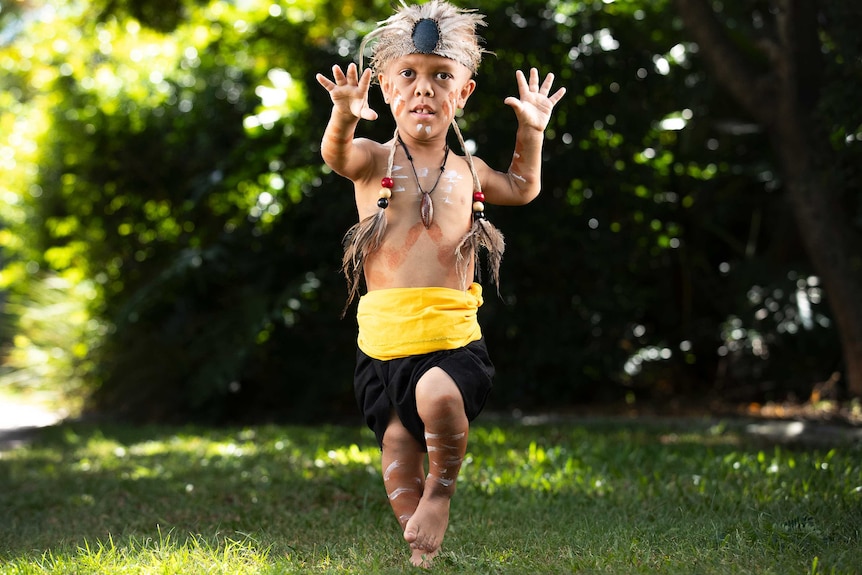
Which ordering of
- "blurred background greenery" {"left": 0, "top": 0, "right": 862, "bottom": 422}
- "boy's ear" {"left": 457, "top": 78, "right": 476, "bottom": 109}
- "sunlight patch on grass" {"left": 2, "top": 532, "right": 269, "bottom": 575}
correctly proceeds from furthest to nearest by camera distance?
"blurred background greenery" {"left": 0, "top": 0, "right": 862, "bottom": 422} < "boy's ear" {"left": 457, "top": 78, "right": 476, "bottom": 109} < "sunlight patch on grass" {"left": 2, "top": 532, "right": 269, "bottom": 575}

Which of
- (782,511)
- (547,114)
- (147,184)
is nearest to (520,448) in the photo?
(782,511)

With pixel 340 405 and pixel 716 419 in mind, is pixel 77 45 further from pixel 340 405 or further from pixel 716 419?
pixel 716 419

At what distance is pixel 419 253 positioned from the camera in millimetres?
3121

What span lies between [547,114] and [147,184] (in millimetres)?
5599

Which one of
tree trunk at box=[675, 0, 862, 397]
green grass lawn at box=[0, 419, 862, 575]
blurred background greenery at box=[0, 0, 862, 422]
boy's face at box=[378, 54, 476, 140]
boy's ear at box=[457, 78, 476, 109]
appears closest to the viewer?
green grass lawn at box=[0, 419, 862, 575]

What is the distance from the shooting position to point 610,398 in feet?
25.2

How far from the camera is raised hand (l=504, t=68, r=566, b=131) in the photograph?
10.8 ft

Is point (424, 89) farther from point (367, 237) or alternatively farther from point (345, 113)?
point (367, 237)

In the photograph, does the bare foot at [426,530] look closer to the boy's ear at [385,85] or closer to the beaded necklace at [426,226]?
the beaded necklace at [426,226]

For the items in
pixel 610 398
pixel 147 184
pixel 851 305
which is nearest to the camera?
pixel 851 305

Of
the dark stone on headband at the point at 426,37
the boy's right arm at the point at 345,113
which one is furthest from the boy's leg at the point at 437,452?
the dark stone on headband at the point at 426,37

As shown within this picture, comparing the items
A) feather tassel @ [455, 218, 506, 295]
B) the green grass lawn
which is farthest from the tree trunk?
feather tassel @ [455, 218, 506, 295]

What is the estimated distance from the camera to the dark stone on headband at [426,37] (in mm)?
3125

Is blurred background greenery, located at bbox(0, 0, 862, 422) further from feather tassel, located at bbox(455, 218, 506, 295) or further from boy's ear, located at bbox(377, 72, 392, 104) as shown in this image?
feather tassel, located at bbox(455, 218, 506, 295)
